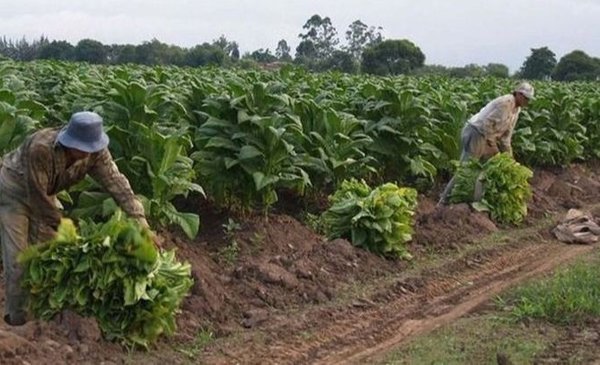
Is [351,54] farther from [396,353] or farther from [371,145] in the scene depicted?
[396,353]

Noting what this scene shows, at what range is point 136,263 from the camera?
18.8 ft

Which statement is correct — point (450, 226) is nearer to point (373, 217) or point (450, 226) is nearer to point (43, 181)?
point (373, 217)

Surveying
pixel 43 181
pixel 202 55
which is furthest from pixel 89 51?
pixel 43 181

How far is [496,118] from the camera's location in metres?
11.4

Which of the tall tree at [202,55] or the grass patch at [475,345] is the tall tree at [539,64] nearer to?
the tall tree at [202,55]

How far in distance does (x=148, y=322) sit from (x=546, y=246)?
5.66 meters

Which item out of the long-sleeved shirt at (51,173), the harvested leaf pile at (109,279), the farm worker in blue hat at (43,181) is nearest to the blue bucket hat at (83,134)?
the farm worker in blue hat at (43,181)

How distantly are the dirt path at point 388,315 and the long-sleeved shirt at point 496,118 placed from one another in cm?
220

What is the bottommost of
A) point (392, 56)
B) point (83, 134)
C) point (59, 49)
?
point (59, 49)

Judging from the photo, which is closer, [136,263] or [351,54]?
[136,263]

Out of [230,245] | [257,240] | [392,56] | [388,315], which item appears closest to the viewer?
[388,315]

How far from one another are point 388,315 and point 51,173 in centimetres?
293

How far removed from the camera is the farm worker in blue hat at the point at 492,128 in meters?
11.4

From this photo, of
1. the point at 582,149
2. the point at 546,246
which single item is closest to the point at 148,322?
the point at 546,246
